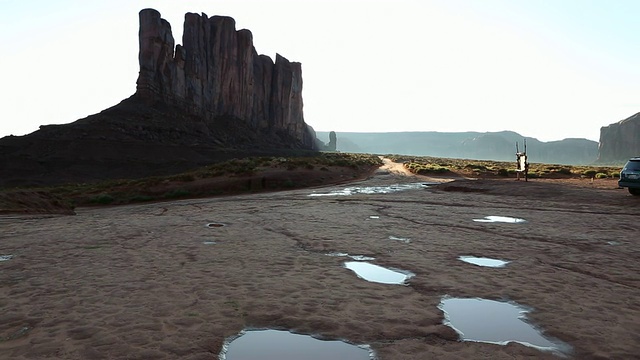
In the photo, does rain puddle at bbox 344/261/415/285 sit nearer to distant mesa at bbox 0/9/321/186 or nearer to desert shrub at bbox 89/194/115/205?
desert shrub at bbox 89/194/115/205

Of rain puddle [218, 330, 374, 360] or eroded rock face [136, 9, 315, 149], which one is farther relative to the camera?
eroded rock face [136, 9, 315, 149]

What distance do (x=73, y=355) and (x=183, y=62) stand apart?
100962 millimetres

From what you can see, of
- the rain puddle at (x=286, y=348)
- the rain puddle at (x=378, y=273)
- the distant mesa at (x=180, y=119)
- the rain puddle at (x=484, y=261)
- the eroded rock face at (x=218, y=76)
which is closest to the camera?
the rain puddle at (x=286, y=348)

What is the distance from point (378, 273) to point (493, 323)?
2589 millimetres

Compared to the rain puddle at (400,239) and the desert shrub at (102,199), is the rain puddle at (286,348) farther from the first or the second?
the desert shrub at (102,199)

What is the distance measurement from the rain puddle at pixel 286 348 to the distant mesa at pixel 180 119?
54062 mm

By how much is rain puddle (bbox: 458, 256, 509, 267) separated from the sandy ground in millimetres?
313

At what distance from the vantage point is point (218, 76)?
110438 mm

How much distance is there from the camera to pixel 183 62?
316ft

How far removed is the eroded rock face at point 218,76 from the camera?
3519 inches

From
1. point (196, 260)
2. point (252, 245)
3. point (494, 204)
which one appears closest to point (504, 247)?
point (252, 245)

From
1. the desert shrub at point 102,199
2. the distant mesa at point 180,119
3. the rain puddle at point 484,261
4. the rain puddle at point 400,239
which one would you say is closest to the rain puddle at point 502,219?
the rain puddle at point 400,239

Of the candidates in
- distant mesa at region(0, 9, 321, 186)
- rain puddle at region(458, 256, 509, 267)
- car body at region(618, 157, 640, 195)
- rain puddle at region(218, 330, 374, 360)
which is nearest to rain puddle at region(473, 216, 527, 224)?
rain puddle at region(458, 256, 509, 267)

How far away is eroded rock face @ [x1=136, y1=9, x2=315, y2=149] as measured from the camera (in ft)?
293
